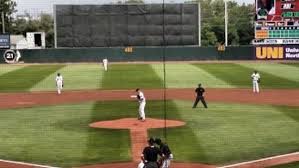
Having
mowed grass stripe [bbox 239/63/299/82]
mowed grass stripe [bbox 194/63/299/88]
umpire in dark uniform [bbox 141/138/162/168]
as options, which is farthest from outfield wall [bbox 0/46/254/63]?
umpire in dark uniform [bbox 141/138/162/168]

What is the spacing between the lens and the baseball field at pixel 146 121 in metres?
18.9

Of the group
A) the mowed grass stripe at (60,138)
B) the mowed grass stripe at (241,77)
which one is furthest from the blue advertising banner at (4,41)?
the mowed grass stripe at (60,138)

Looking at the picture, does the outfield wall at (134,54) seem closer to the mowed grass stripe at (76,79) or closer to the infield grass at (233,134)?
the mowed grass stripe at (76,79)

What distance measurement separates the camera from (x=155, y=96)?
36438 millimetres

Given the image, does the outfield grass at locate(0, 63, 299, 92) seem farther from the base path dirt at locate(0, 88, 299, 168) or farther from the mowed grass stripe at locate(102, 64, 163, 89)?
the base path dirt at locate(0, 88, 299, 168)

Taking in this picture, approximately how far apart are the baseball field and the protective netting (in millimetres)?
24455

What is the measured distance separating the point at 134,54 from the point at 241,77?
23635 mm

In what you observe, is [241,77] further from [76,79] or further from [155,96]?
[155,96]

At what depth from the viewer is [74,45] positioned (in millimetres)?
74188

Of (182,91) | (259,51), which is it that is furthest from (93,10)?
(182,91)

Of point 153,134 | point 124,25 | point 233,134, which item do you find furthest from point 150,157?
point 124,25

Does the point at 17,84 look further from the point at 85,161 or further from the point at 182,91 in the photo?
the point at 85,161

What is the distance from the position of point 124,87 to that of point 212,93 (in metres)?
7.33

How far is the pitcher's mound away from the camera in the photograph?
24.0 m
